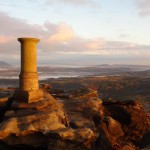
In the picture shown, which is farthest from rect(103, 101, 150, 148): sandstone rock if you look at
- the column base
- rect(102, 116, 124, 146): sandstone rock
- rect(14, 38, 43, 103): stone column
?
rect(14, 38, 43, 103): stone column

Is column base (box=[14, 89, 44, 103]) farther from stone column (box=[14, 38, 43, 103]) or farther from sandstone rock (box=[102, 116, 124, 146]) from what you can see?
sandstone rock (box=[102, 116, 124, 146])

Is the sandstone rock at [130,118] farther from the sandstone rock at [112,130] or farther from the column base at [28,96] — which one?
the column base at [28,96]

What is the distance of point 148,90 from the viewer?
61.7 metres

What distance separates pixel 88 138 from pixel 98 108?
16.0ft

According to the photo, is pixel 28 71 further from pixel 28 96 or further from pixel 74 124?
pixel 74 124

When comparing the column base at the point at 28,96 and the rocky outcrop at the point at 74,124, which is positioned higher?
the column base at the point at 28,96

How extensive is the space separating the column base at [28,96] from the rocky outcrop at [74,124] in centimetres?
39

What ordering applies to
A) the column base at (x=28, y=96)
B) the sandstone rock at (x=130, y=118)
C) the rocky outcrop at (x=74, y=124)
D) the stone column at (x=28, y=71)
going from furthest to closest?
the sandstone rock at (x=130, y=118) → the stone column at (x=28, y=71) → the column base at (x=28, y=96) → the rocky outcrop at (x=74, y=124)

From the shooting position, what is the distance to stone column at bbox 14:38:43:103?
18.2 metres

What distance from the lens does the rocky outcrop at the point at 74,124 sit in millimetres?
15352

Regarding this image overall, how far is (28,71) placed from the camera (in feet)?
60.1

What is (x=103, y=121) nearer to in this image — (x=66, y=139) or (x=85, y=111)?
(x=85, y=111)

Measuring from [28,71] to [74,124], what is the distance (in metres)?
4.47

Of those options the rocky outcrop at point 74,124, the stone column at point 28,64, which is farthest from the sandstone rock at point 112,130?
the stone column at point 28,64
